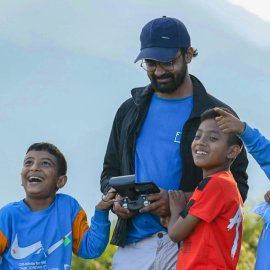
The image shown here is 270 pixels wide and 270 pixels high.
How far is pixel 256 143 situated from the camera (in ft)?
16.6

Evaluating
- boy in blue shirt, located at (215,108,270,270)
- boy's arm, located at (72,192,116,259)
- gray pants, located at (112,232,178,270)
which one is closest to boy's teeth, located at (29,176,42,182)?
boy's arm, located at (72,192,116,259)

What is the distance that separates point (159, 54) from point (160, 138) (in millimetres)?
528

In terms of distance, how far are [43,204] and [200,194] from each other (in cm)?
122

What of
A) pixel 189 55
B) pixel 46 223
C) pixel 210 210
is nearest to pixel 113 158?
pixel 46 223

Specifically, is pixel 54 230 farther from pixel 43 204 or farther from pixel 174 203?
pixel 174 203

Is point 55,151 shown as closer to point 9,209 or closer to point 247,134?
point 9,209

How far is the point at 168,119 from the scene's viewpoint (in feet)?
18.3

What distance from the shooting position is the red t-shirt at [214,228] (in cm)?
499

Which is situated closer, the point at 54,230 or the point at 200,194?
the point at 200,194

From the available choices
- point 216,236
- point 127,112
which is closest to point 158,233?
point 216,236

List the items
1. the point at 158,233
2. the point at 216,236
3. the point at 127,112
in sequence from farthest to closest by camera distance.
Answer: the point at 127,112, the point at 158,233, the point at 216,236

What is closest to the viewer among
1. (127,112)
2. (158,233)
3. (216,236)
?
(216,236)

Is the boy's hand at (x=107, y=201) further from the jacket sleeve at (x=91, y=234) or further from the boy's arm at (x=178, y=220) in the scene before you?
the boy's arm at (x=178, y=220)

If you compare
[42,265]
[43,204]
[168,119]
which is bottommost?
[42,265]
